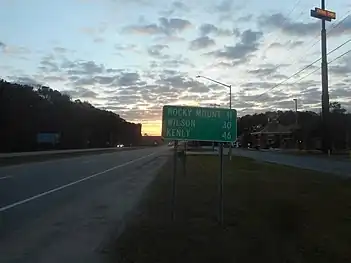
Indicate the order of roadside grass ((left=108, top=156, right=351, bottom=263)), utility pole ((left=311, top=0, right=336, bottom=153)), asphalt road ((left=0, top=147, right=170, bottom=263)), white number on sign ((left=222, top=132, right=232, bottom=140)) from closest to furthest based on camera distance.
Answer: roadside grass ((left=108, top=156, right=351, bottom=263)) < asphalt road ((left=0, top=147, right=170, bottom=263)) < white number on sign ((left=222, top=132, right=232, bottom=140)) < utility pole ((left=311, top=0, right=336, bottom=153))

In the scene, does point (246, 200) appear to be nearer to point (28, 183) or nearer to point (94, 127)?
point (28, 183)

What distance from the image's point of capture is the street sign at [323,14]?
77.9 metres

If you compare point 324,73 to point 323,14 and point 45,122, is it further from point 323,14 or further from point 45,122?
point 45,122

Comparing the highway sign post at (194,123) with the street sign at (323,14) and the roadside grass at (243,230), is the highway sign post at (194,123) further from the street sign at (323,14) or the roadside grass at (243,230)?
the street sign at (323,14)

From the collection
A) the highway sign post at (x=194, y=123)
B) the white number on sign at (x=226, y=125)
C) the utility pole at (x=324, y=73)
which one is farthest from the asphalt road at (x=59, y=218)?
the utility pole at (x=324, y=73)

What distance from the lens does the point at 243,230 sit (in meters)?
10.4

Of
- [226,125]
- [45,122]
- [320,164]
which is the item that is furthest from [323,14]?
[226,125]

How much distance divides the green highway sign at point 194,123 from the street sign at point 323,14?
71155 mm

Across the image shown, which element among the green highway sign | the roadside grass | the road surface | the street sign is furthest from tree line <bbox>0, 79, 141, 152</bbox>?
the green highway sign

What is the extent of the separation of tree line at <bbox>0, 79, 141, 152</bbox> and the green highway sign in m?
64.2

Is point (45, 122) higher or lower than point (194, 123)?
higher

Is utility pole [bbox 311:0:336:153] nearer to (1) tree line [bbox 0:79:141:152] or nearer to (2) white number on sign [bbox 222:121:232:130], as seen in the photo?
(1) tree line [bbox 0:79:141:152]

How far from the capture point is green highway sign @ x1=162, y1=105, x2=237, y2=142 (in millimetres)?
11234

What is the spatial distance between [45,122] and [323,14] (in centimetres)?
6185
